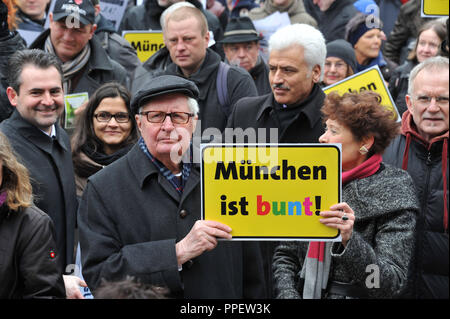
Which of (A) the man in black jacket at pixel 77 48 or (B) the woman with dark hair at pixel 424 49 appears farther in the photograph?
(B) the woman with dark hair at pixel 424 49

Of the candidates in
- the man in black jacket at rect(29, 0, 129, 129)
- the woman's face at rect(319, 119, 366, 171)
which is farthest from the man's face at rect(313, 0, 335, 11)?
the woman's face at rect(319, 119, 366, 171)

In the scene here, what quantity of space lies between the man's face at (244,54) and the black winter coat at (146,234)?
4.03 meters

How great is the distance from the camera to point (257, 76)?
7625 mm

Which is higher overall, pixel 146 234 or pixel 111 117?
pixel 111 117

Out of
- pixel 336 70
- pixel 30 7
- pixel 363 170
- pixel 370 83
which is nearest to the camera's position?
pixel 363 170

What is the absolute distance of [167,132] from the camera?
12.2 feet

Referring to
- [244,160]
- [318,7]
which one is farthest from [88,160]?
[318,7]

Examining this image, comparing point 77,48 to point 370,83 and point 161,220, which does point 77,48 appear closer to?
point 370,83

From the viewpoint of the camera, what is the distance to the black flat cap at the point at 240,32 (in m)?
7.63

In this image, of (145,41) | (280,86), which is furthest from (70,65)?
(280,86)

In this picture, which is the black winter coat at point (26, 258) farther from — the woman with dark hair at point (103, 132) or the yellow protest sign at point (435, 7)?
the yellow protest sign at point (435, 7)

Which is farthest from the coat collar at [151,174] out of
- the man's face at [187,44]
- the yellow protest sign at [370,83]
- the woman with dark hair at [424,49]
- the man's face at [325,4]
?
the man's face at [325,4]

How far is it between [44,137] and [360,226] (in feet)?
7.26
